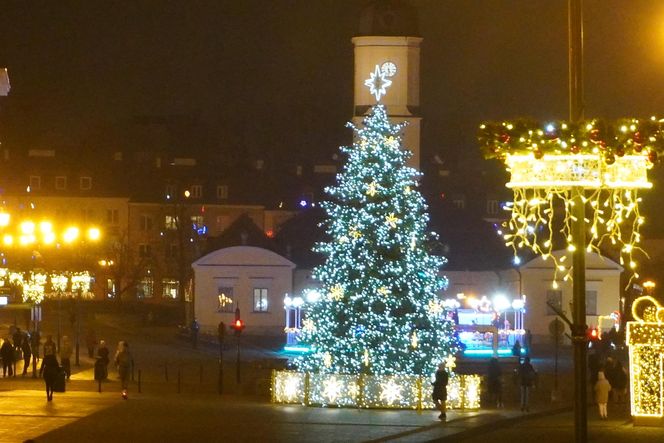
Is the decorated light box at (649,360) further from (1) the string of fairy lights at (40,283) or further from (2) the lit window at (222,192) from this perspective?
(2) the lit window at (222,192)

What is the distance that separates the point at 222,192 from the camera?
117 m

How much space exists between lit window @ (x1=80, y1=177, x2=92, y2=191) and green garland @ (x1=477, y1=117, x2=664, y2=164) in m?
99.8

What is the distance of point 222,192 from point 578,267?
101623 millimetres

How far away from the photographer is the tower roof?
3551 inches

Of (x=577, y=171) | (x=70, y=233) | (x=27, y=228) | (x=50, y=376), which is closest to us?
(x=577, y=171)

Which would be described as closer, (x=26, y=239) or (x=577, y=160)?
(x=577, y=160)

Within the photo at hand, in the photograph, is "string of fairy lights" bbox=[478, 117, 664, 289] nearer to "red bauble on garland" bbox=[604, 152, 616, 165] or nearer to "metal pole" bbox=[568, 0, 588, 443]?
"red bauble on garland" bbox=[604, 152, 616, 165]

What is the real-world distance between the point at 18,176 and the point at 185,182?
11597 mm

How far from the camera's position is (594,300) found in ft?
267

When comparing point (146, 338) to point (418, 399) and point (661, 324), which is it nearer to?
point (418, 399)

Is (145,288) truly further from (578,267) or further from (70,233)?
(578,267)

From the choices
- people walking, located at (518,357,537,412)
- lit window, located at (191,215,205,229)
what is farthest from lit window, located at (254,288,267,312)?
people walking, located at (518,357,537,412)

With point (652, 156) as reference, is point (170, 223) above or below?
above

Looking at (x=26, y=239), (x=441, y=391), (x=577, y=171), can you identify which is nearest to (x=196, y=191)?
(x=26, y=239)
